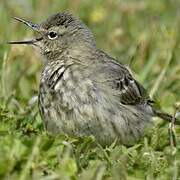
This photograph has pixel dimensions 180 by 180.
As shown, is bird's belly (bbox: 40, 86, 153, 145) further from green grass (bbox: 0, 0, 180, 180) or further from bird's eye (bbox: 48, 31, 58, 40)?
bird's eye (bbox: 48, 31, 58, 40)

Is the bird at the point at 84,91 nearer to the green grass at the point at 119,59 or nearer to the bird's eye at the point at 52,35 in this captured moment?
the bird's eye at the point at 52,35

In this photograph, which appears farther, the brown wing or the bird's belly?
the brown wing

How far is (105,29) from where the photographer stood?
33.6 feet

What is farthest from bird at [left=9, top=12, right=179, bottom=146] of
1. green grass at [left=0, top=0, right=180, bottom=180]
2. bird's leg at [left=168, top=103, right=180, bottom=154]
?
bird's leg at [left=168, top=103, right=180, bottom=154]

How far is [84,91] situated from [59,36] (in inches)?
37.2

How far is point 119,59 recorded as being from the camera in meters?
9.11

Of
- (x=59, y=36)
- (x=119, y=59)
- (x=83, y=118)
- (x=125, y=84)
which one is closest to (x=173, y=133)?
(x=83, y=118)

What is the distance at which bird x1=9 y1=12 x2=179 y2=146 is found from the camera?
6523mm

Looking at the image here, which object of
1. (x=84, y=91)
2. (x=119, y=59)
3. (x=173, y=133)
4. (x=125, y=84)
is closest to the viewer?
(x=173, y=133)

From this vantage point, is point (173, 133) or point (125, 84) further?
point (125, 84)

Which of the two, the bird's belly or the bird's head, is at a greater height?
the bird's head

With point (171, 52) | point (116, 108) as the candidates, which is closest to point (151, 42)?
point (171, 52)

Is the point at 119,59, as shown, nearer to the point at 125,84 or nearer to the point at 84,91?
the point at 125,84

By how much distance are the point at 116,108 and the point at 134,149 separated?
0.83 meters
